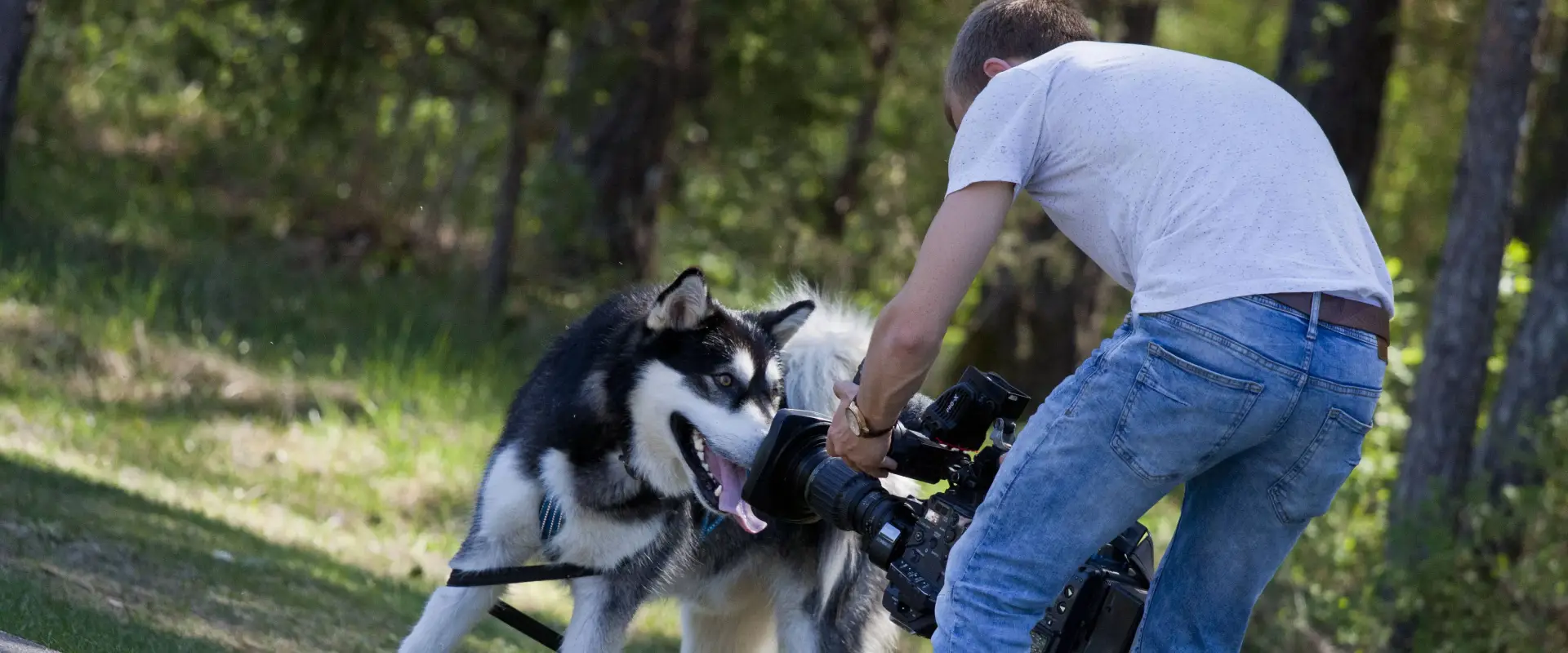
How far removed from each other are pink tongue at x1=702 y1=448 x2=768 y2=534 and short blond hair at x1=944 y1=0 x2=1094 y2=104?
1.34m

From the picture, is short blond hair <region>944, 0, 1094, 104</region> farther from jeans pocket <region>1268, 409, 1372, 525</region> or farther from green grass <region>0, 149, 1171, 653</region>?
green grass <region>0, 149, 1171, 653</region>

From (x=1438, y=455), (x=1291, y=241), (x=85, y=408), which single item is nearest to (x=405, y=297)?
(x=85, y=408)

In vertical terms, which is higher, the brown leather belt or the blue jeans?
the brown leather belt

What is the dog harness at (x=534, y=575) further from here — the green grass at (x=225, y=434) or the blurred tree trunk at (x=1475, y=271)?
the blurred tree trunk at (x=1475, y=271)

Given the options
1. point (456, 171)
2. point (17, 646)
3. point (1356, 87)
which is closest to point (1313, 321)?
point (17, 646)

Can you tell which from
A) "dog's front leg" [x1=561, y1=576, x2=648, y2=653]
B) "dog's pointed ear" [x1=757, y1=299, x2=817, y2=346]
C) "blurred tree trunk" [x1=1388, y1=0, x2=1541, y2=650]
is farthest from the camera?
"blurred tree trunk" [x1=1388, y1=0, x2=1541, y2=650]

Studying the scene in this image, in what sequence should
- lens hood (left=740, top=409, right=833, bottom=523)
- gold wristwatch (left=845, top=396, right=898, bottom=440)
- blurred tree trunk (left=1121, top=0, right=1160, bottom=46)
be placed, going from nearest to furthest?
gold wristwatch (left=845, top=396, right=898, bottom=440) < lens hood (left=740, top=409, right=833, bottom=523) < blurred tree trunk (left=1121, top=0, right=1160, bottom=46)

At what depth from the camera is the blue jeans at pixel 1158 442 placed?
269 centimetres

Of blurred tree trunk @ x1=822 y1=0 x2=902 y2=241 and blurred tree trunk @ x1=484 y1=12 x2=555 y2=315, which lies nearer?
blurred tree trunk @ x1=484 y1=12 x2=555 y2=315

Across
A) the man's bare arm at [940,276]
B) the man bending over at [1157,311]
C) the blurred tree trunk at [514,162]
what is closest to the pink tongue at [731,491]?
the man bending over at [1157,311]

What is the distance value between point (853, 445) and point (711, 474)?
104 centimetres

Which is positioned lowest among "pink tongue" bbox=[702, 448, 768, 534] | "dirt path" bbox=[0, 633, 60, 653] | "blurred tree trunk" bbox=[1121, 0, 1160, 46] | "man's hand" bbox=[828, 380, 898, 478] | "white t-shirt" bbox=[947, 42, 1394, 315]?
"dirt path" bbox=[0, 633, 60, 653]

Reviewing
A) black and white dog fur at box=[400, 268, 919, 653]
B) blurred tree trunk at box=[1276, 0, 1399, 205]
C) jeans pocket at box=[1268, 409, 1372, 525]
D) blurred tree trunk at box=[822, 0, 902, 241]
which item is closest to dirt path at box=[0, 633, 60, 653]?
black and white dog fur at box=[400, 268, 919, 653]

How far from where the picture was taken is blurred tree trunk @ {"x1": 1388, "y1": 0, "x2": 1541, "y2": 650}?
697cm
